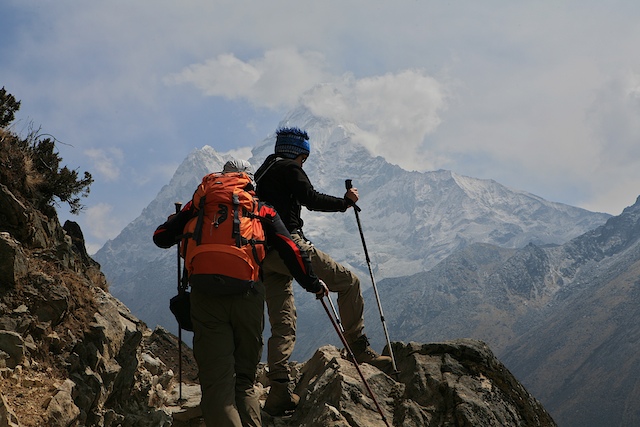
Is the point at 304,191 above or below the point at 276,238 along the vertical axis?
above

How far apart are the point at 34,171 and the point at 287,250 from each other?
856cm

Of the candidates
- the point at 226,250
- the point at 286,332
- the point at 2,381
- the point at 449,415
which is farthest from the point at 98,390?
the point at 449,415

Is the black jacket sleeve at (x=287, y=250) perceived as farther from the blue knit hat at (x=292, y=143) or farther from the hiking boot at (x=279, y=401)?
the hiking boot at (x=279, y=401)

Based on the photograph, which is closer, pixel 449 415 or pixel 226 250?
pixel 226 250

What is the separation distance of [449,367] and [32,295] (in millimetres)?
6435

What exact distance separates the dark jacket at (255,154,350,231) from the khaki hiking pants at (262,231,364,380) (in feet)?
1.25

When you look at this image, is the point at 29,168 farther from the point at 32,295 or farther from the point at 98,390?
the point at 98,390

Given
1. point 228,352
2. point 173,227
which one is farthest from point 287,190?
point 228,352

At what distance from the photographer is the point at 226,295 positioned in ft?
20.5

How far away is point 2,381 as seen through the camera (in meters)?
7.45

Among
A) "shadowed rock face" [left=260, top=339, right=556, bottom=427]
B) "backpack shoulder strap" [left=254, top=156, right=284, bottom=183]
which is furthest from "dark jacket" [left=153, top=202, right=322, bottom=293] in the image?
"shadowed rock face" [left=260, top=339, right=556, bottom=427]

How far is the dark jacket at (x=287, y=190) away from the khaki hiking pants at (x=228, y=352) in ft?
6.69

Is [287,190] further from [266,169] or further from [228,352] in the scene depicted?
[228,352]

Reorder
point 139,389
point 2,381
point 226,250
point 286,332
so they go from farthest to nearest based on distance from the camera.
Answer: point 139,389 < point 286,332 < point 2,381 < point 226,250
